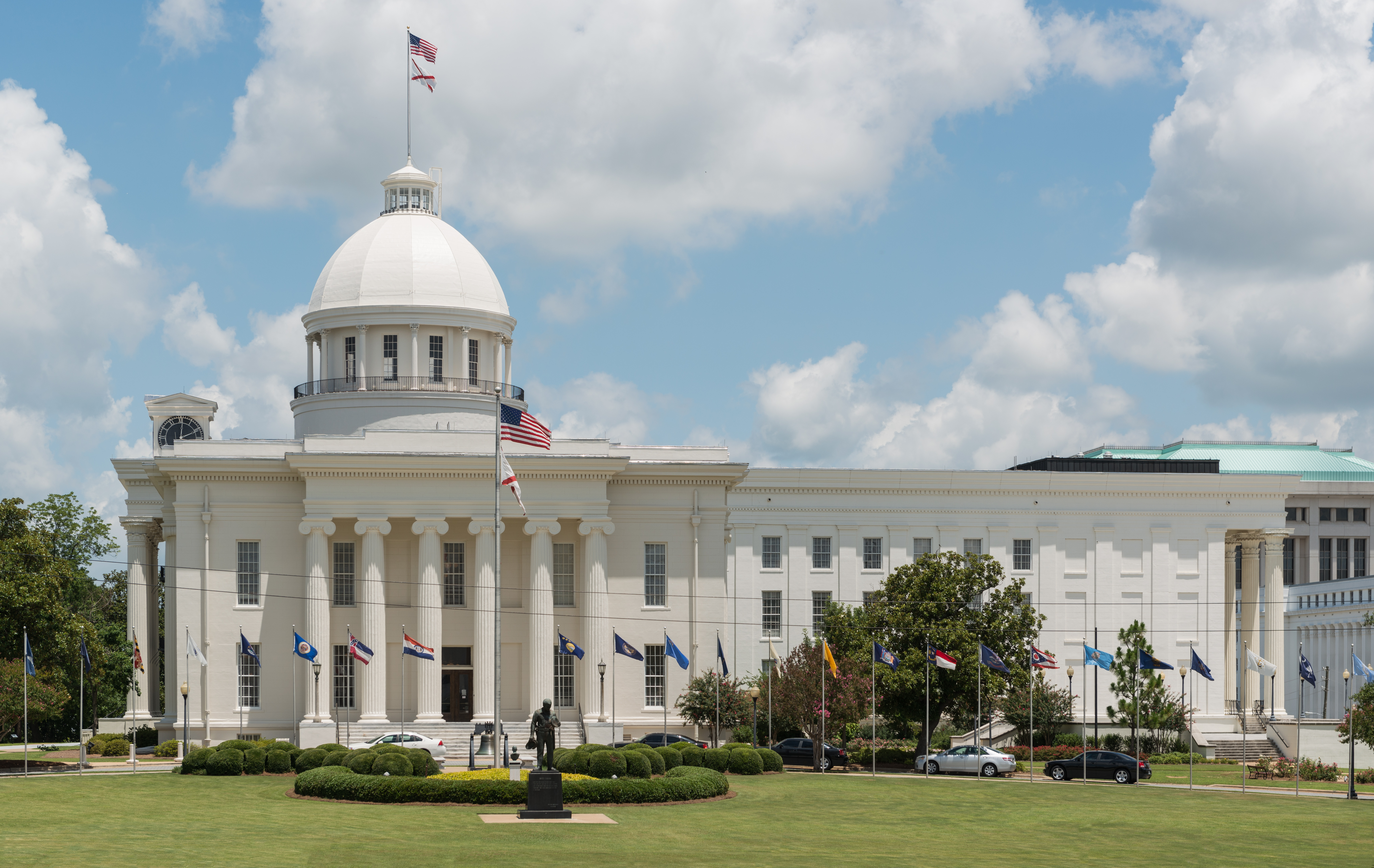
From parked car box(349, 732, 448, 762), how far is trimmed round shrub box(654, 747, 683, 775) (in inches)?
457

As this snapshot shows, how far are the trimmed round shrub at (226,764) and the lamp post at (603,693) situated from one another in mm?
17000

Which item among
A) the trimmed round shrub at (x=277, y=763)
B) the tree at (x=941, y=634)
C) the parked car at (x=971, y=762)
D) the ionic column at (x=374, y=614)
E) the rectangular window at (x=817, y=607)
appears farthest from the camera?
the rectangular window at (x=817, y=607)

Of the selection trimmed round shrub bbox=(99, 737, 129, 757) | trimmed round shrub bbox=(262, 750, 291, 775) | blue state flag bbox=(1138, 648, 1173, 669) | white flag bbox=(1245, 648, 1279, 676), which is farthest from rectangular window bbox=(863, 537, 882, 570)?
trimmed round shrub bbox=(262, 750, 291, 775)

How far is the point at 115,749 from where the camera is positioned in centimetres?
6850

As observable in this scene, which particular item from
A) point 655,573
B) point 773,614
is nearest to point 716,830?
point 655,573

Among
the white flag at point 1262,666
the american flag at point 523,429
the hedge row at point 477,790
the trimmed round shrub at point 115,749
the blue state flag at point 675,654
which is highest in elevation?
the american flag at point 523,429

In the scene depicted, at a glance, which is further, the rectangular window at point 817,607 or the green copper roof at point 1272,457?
the green copper roof at point 1272,457

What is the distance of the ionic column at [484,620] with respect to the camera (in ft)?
227

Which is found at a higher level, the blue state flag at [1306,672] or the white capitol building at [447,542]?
the white capitol building at [447,542]

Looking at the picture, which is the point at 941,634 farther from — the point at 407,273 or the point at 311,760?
the point at 407,273

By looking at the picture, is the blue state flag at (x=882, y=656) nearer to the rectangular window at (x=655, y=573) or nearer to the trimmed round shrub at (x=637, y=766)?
the rectangular window at (x=655, y=573)

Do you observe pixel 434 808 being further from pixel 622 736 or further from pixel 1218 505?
pixel 1218 505

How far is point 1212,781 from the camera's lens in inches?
2302

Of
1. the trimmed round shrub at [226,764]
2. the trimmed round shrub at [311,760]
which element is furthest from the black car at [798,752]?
the trimmed round shrub at [226,764]
